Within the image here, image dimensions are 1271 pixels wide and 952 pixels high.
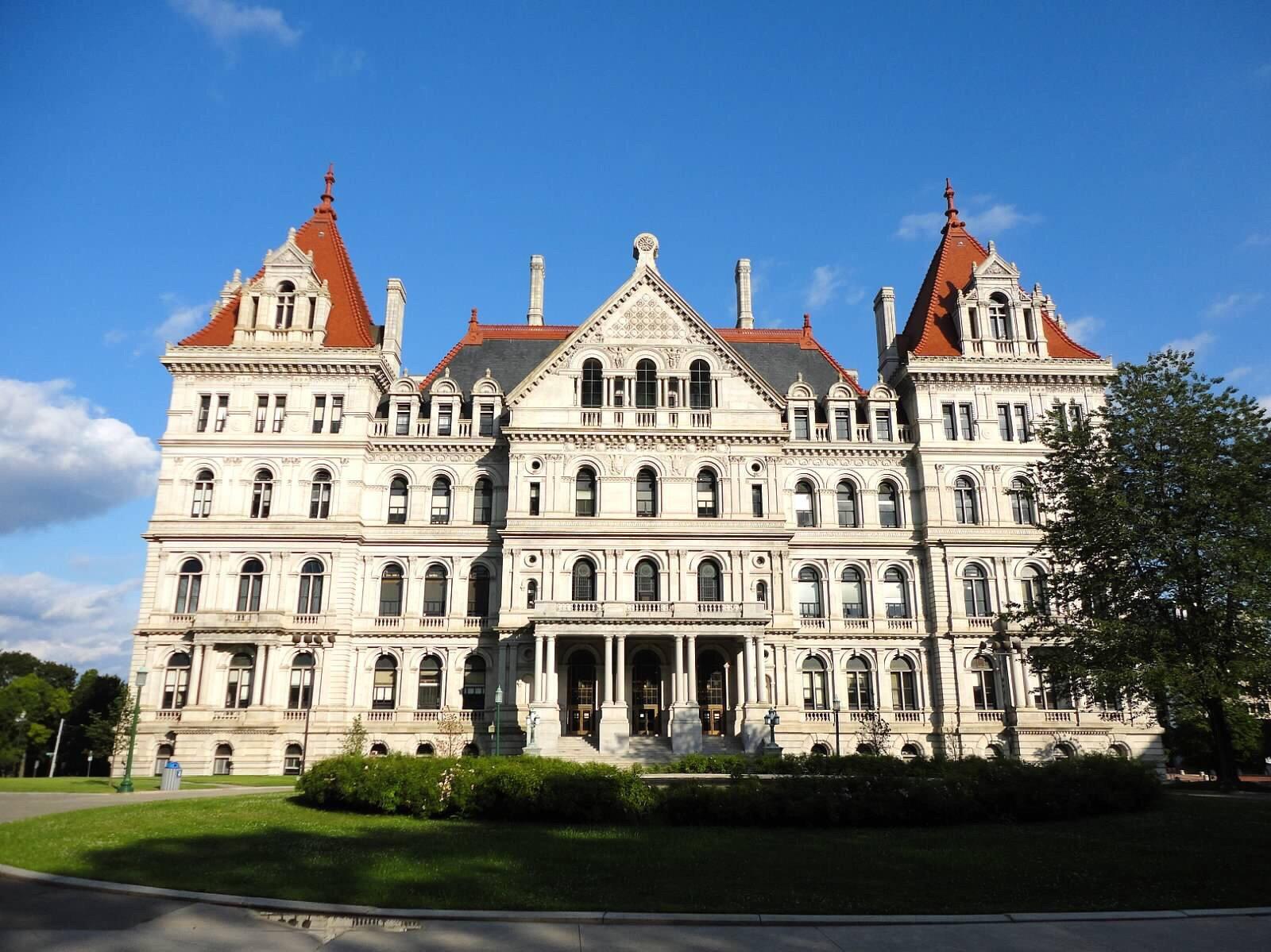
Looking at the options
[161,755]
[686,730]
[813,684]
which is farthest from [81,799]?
[813,684]

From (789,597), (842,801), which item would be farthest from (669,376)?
(842,801)

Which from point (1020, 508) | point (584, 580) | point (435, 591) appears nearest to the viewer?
point (584, 580)

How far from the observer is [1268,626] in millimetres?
26516

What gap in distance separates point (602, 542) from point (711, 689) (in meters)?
8.71

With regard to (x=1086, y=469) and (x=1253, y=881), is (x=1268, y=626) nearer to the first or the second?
(x=1086, y=469)

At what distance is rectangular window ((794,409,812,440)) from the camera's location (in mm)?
48000

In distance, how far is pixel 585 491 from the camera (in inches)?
1759

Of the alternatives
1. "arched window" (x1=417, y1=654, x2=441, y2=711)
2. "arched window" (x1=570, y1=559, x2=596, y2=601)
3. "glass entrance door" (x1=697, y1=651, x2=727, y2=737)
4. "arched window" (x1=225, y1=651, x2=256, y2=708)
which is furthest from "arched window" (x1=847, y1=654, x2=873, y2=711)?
"arched window" (x1=225, y1=651, x2=256, y2=708)

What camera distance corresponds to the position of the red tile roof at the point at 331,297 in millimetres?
47312

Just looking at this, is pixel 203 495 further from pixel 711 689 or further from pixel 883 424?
pixel 883 424

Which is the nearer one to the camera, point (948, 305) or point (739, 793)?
point (739, 793)

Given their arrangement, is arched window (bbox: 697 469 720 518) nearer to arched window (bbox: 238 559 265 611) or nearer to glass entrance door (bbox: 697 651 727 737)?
glass entrance door (bbox: 697 651 727 737)

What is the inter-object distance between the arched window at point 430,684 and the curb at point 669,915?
105ft

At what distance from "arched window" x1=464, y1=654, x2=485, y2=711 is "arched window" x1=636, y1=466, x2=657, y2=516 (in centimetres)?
1062
